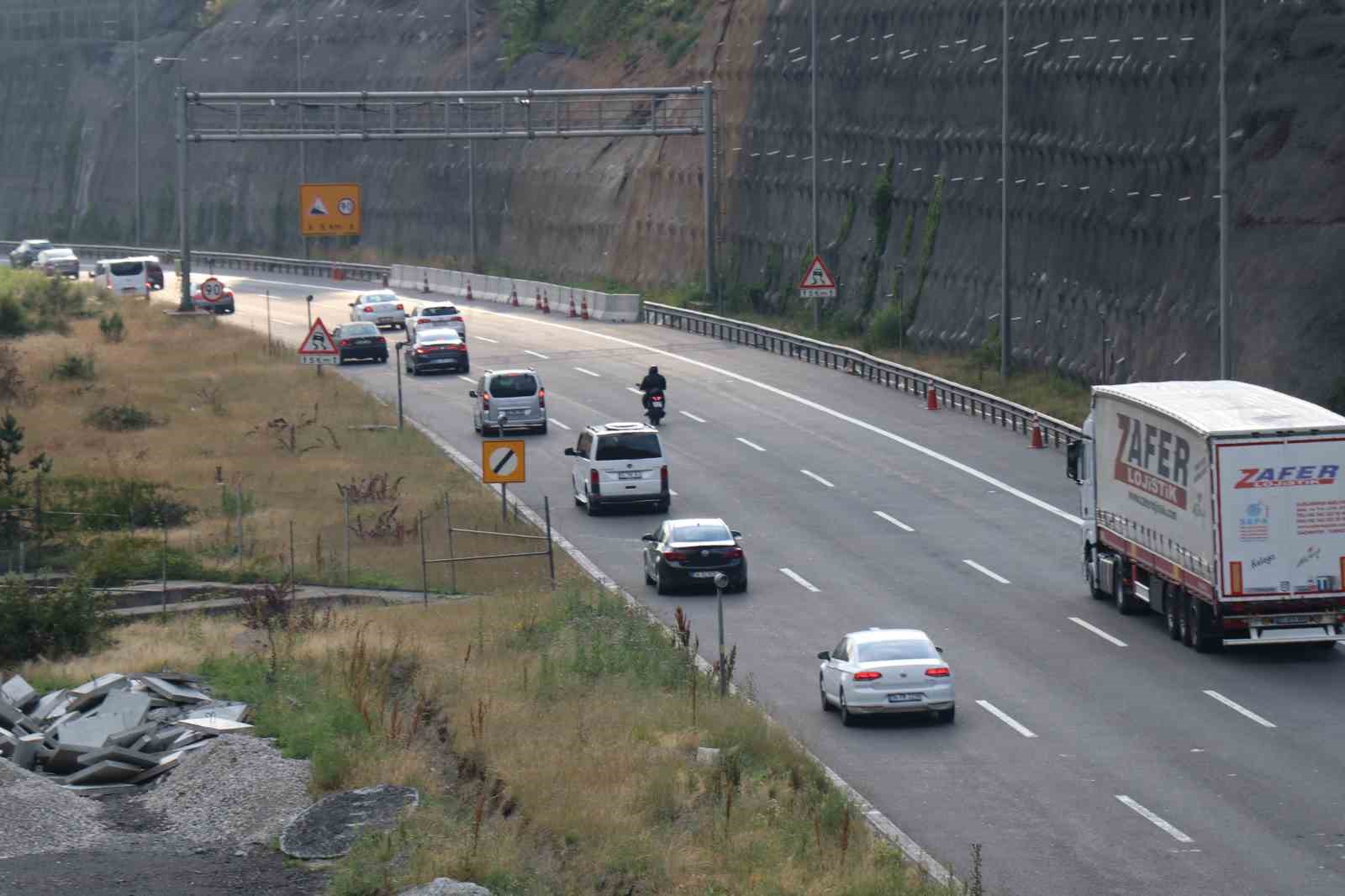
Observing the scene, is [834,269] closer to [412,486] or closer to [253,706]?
[412,486]

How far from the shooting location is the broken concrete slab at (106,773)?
829 inches

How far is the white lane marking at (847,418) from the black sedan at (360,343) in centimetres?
830

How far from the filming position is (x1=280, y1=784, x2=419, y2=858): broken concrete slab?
60.3 ft

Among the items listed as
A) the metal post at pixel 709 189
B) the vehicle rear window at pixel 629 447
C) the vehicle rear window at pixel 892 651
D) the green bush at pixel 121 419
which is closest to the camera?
the vehicle rear window at pixel 892 651

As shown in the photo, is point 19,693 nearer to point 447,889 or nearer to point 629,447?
point 447,889

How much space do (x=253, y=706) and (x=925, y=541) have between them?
1657cm

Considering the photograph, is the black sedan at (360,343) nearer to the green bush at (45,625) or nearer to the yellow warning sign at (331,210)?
the yellow warning sign at (331,210)

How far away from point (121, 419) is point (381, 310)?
78.4 feet

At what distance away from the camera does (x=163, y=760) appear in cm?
2148

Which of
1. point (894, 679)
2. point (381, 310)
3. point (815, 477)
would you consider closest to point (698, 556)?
point (894, 679)

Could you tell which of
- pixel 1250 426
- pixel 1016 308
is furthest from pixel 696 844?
pixel 1016 308

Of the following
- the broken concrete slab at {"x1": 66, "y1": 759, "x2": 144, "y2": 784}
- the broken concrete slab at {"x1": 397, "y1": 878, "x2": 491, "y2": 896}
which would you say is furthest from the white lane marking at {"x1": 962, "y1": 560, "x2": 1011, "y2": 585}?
the broken concrete slab at {"x1": 397, "y1": 878, "x2": 491, "y2": 896}

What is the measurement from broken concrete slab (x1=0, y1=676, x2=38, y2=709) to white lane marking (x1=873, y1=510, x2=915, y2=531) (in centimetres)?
1871

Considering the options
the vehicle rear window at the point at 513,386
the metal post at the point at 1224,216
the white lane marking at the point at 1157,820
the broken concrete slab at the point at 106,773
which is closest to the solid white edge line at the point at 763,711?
the vehicle rear window at the point at 513,386
